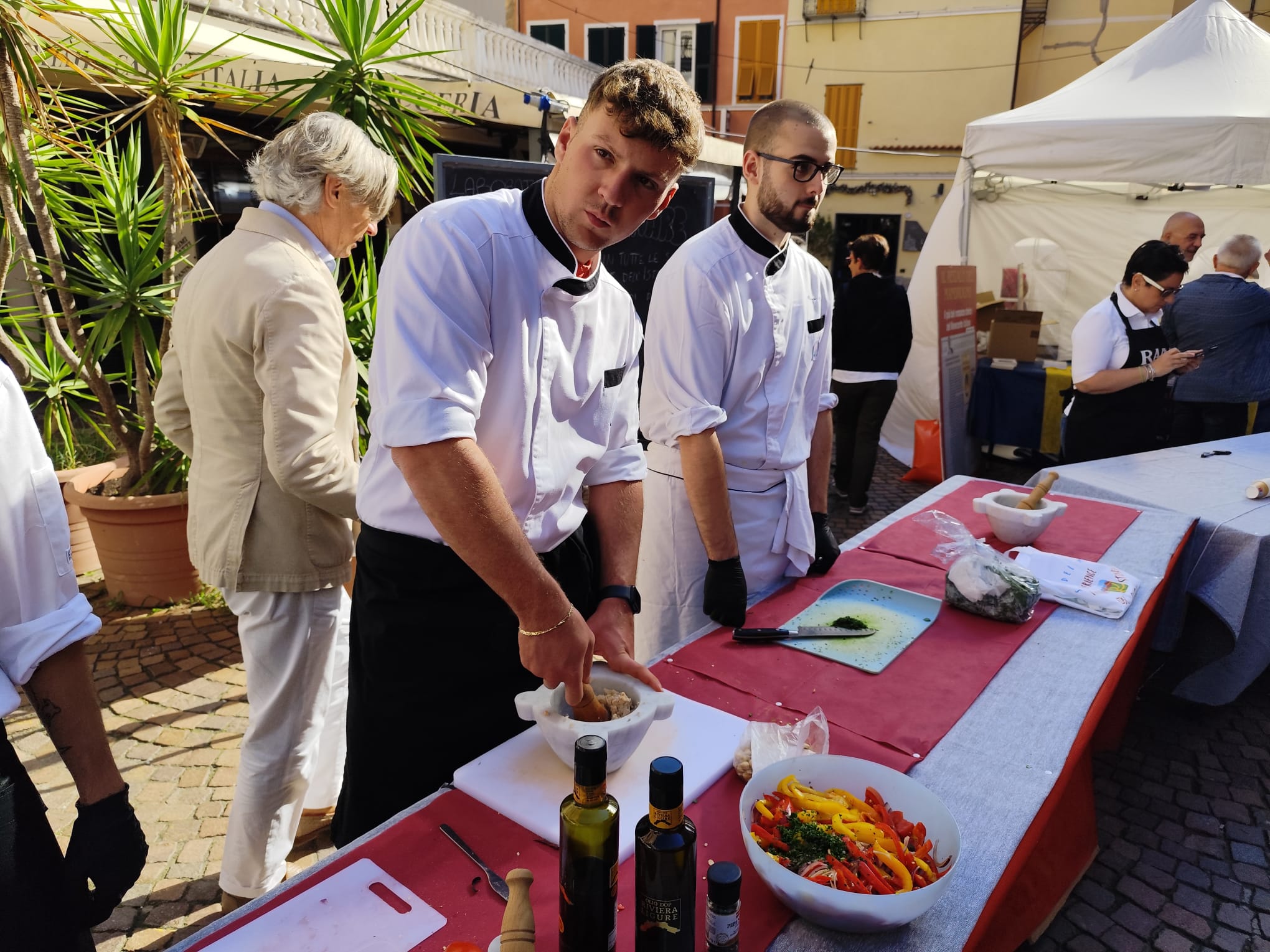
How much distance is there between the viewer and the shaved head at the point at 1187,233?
4938 millimetres

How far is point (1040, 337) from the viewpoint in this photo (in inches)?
332

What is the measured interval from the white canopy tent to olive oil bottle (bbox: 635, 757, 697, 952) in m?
6.38

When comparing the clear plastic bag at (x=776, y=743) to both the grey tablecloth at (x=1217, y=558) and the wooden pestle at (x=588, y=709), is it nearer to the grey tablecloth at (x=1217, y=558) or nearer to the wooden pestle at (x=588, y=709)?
the wooden pestle at (x=588, y=709)

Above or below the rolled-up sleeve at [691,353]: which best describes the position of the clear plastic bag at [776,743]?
below

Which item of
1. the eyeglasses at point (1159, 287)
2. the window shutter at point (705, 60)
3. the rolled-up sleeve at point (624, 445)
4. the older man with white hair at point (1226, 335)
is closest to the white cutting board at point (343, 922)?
the rolled-up sleeve at point (624, 445)

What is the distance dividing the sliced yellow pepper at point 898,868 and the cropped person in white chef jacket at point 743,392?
897 mm

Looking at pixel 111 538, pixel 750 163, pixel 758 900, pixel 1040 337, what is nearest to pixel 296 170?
pixel 750 163

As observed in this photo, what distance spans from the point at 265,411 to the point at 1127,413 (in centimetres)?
427

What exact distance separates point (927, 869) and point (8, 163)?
4328 millimetres

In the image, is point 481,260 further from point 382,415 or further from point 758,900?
point 758,900

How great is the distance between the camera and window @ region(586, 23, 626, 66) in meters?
21.8

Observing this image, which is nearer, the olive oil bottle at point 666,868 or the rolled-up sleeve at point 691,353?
the olive oil bottle at point 666,868

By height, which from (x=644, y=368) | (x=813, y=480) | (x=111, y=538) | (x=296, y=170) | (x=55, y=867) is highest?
(x=296, y=170)

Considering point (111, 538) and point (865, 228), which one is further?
point (865, 228)
